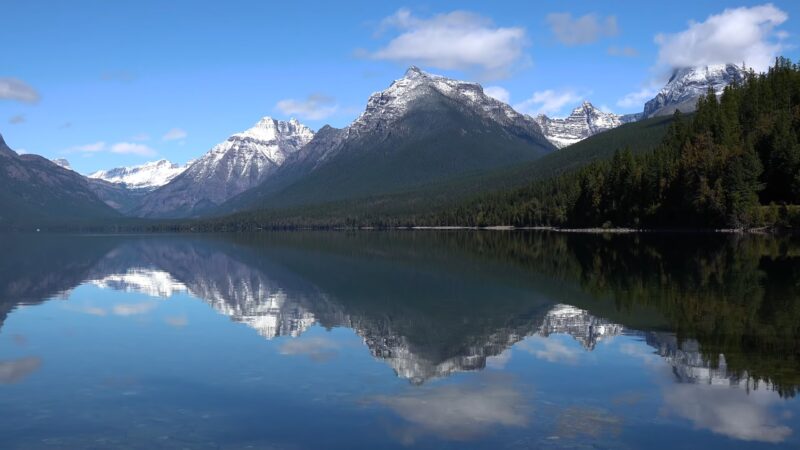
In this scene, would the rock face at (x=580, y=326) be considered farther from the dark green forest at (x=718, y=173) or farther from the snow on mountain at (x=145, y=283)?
the dark green forest at (x=718, y=173)

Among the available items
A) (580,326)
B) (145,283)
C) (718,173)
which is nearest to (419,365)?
(580,326)

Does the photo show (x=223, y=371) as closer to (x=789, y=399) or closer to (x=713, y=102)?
(x=789, y=399)

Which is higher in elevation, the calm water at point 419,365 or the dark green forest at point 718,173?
the dark green forest at point 718,173

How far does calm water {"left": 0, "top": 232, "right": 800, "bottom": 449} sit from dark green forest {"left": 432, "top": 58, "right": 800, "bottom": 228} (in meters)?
71.4

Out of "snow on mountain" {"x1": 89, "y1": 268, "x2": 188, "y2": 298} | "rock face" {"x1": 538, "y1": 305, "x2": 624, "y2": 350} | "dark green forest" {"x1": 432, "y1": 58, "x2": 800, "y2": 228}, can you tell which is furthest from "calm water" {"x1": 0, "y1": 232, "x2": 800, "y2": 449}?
"dark green forest" {"x1": 432, "y1": 58, "x2": 800, "y2": 228}

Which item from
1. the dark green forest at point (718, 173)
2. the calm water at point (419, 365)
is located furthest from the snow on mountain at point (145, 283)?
the dark green forest at point (718, 173)

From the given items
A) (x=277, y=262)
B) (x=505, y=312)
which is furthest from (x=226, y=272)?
(x=505, y=312)

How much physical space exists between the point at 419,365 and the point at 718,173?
371 ft

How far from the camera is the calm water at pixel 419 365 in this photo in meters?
19.3

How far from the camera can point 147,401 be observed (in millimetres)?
23016

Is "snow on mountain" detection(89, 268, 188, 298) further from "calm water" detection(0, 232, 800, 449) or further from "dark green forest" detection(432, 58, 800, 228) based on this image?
"dark green forest" detection(432, 58, 800, 228)

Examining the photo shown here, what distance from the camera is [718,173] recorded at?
4931 inches

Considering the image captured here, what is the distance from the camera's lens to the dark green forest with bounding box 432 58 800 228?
122 meters

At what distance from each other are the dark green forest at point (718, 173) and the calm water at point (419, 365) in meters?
71.4
